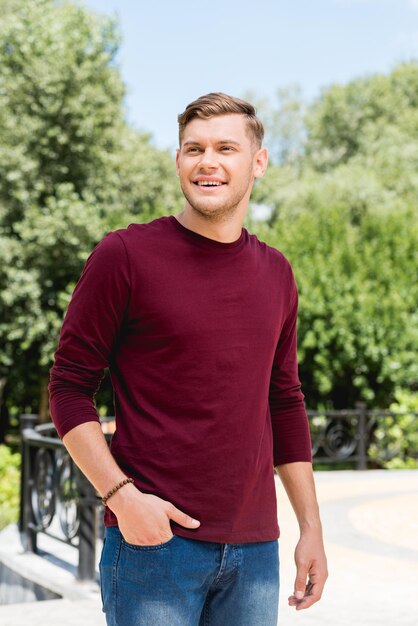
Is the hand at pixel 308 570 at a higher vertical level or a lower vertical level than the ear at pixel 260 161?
lower

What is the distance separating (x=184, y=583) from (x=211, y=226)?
857 millimetres

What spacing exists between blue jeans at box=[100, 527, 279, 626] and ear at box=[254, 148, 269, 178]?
37.9 inches

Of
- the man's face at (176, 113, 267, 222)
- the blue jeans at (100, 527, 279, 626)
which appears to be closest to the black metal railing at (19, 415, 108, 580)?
the blue jeans at (100, 527, 279, 626)

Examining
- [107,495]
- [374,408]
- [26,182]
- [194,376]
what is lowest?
[374,408]

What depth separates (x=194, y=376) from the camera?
2.08 metres

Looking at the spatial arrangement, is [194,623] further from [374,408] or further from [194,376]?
[374,408]

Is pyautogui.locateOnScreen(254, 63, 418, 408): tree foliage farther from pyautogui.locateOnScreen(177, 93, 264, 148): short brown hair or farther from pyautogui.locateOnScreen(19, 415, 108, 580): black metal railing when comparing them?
pyautogui.locateOnScreen(177, 93, 264, 148): short brown hair

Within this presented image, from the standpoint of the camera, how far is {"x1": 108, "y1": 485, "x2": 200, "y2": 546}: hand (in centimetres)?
196

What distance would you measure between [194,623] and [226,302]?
0.76m

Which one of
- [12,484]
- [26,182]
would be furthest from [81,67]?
[12,484]

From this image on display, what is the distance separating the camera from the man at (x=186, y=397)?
79.8 inches

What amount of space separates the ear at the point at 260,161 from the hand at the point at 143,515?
0.91 m

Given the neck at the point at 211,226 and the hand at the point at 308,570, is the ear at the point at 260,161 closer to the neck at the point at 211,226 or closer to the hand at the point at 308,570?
the neck at the point at 211,226

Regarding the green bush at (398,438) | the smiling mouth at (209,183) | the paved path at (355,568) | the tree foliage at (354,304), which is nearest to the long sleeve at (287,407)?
the smiling mouth at (209,183)
